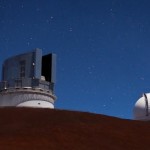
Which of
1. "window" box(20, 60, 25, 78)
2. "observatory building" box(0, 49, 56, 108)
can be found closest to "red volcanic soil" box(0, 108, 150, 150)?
"observatory building" box(0, 49, 56, 108)

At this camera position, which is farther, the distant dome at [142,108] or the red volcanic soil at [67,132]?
the distant dome at [142,108]

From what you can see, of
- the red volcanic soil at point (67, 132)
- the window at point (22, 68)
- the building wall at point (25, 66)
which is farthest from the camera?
the window at point (22, 68)

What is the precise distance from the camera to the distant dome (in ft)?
128

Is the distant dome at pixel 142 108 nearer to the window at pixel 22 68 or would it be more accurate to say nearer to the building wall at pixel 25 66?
the building wall at pixel 25 66

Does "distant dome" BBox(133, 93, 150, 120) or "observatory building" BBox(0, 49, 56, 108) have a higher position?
"observatory building" BBox(0, 49, 56, 108)

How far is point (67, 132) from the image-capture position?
20750 millimetres

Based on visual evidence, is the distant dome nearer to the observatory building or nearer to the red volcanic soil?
the observatory building

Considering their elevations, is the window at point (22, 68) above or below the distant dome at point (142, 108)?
above

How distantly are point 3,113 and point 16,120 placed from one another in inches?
93.3

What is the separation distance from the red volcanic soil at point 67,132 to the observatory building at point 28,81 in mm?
11188

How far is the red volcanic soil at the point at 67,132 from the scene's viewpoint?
59.0 feet

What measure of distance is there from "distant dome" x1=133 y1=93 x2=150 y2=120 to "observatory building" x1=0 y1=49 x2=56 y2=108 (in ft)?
32.3

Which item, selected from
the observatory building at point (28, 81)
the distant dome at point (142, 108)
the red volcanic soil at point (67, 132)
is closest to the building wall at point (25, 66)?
the observatory building at point (28, 81)

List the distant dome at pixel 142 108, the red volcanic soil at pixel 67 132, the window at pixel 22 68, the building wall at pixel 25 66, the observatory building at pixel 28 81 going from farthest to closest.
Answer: the window at pixel 22 68 < the building wall at pixel 25 66 < the observatory building at pixel 28 81 < the distant dome at pixel 142 108 < the red volcanic soil at pixel 67 132
